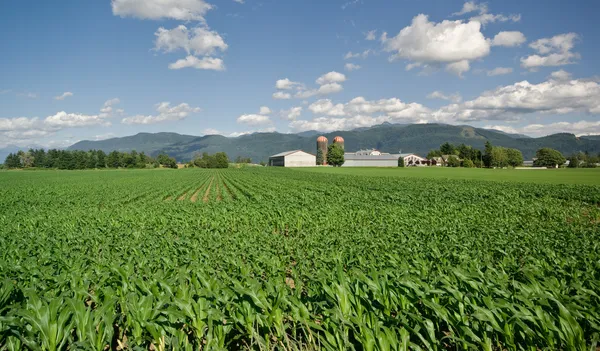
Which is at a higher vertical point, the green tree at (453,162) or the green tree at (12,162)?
the green tree at (12,162)

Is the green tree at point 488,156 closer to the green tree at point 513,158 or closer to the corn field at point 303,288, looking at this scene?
the green tree at point 513,158

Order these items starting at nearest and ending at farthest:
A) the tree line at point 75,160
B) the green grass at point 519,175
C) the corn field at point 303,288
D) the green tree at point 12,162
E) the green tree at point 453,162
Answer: the corn field at point 303,288 → the green grass at point 519,175 → the green tree at point 453,162 → the tree line at point 75,160 → the green tree at point 12,162

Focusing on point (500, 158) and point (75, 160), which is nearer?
point (500, 158)

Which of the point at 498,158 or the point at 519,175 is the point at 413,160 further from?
the point at 519,175

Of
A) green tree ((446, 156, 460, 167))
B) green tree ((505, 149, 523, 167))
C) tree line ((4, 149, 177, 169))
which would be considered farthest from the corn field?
tree line ((4, 149, 177, 169))

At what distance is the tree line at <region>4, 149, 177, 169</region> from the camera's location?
14500cm

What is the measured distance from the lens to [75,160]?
14538 centimetres

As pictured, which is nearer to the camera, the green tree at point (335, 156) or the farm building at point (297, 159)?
the green tree at point (335, 156)

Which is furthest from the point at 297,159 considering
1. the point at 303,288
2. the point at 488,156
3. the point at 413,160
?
the point at 303,288

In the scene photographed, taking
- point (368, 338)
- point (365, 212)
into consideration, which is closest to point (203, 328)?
point (368, 338)

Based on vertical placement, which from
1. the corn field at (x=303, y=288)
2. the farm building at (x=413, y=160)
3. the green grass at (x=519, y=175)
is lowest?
the green grass at (x=519, y=175)

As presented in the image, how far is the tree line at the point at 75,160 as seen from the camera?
145000 mm

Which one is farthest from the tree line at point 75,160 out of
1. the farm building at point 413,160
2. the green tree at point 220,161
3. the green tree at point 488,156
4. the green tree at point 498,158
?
the green tree at point 498,158

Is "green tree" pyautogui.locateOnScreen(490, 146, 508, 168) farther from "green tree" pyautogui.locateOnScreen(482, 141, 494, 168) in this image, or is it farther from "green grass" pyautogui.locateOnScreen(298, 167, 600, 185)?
"green grass" pyautogui.locateOnScreen(298, 167, 600, 185)
